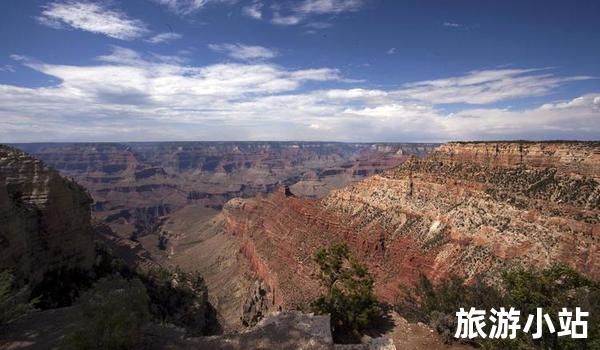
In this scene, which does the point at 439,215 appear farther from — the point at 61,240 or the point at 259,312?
the point at 61,240

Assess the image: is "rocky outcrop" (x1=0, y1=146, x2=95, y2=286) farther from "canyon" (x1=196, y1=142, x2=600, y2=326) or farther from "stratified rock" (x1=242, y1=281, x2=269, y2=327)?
"stratified rock" (x1=242, y1=281, x2=269, y2=327)

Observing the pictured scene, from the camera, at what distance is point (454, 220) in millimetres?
54312

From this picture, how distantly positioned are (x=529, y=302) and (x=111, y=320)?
17.9m

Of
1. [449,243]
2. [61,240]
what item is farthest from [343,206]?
[61,240]

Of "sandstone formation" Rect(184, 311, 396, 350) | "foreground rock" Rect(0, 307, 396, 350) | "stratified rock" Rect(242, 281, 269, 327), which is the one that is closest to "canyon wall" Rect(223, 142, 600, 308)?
"stratified rock" Rect(242, 281, 269, 327)

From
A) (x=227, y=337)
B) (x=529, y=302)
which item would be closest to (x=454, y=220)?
(x=529, y=302)

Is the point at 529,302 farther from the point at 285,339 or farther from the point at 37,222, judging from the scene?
the point at 37,222

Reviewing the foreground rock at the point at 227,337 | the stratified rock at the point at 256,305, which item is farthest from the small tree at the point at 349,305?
the stratified rock at the point at 256,305

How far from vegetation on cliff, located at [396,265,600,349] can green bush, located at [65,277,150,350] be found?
1403 centimetres

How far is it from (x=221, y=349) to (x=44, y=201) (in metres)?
24.4

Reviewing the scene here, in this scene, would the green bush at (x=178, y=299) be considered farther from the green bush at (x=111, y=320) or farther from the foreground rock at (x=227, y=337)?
the green bush at (x=111, y=320)

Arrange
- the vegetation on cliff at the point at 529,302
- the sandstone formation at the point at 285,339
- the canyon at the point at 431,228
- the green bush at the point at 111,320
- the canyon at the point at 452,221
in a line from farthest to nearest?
the canyon at the point at 452,221 < the canyon at the point at 431,228 < the sandstone formation at the point at 285,339 < the vegetation on cliff at the point at 529,302 < the green bush at the point at 111,320

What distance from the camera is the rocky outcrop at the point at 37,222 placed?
91.2ft

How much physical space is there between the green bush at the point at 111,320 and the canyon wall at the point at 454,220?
23.9 meters
